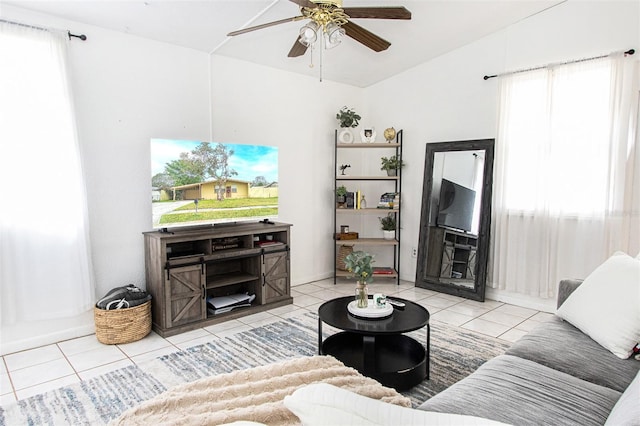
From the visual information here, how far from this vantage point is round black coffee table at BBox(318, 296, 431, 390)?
227 centimetres

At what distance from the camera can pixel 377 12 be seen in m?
2.42

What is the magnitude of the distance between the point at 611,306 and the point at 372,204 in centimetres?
360

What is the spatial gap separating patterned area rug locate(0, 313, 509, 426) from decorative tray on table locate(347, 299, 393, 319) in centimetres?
47

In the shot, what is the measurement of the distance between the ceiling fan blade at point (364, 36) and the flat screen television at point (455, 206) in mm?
2085

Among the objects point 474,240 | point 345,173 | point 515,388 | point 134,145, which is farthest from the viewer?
point 345,173

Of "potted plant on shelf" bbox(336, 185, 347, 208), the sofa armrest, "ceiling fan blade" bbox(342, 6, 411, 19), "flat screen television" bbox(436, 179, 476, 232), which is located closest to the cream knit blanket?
the sofa armrest

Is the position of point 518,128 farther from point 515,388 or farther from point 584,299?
point 515,388

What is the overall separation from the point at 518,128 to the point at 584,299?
2.33m

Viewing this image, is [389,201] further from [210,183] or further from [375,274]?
[210,183]

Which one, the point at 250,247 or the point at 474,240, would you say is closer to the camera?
the point at 250,247

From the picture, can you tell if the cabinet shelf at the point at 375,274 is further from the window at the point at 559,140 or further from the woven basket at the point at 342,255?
the window at the point at 559,140

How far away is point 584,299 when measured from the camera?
6.88 feet

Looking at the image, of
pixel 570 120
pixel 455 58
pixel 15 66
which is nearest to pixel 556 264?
pixel 570 120

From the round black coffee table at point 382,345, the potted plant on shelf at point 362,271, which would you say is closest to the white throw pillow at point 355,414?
the round black coffee table at point 382,345
